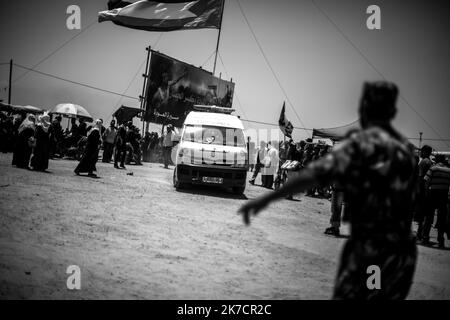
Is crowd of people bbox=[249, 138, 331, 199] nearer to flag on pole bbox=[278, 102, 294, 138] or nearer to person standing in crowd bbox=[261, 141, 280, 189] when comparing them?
person standing in crowd bbox=[261, 141, 280, 189]

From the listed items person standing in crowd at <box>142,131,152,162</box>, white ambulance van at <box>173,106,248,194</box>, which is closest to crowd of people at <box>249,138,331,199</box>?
white ambulance van at <box>173,106,248,194</box>

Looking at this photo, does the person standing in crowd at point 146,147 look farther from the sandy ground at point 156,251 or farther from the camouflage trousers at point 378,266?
the camouflage trousers at point 378,266

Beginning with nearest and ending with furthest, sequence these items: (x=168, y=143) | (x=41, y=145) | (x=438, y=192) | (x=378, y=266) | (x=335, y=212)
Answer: (x=378, y=266) < (x=335, y=212) < (x=438, y=192) < (x=41, y=145) < (x=168, y=143)

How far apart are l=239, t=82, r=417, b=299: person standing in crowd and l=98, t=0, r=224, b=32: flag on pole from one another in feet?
57.6

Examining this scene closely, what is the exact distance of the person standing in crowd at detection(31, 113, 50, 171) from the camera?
1179 cm

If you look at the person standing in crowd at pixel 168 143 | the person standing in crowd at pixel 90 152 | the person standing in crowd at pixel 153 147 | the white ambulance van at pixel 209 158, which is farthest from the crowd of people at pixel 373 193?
the person standing in crowd at pixel 153 147

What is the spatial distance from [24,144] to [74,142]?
6.61 metres

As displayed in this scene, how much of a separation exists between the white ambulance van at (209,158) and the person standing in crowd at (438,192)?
16.8 feet

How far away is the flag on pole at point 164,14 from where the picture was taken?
58.0 feet

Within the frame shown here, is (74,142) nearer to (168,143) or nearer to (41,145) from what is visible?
(168,143)

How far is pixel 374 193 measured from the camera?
2.07 meters

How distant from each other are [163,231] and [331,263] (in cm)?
290

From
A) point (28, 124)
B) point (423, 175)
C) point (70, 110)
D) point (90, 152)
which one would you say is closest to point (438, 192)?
point (423, 175)
